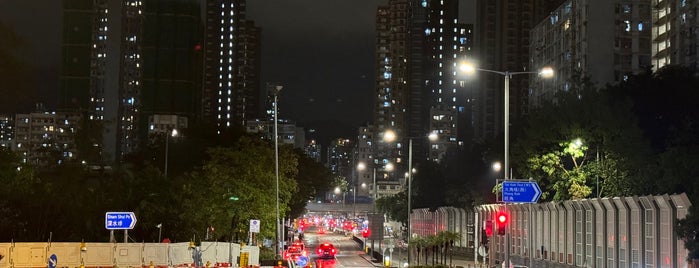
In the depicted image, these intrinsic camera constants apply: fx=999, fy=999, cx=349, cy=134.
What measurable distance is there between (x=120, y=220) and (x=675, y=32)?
10396 centimetres

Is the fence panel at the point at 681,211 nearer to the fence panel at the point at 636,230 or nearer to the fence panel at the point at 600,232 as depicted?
the fence panel at the point at 636,230

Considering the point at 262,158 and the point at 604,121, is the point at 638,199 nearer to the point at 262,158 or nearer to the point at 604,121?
the point at 604,121

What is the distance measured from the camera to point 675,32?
130000 mm

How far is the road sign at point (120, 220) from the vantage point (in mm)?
41188

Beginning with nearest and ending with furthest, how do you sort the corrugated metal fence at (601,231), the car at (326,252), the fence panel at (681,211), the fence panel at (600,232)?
the fence panel at (681,211) → the corrugated metal fence at (601,231) → the fence panel at (600,232) → the car at (326,252)

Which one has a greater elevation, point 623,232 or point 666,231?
point 666,231

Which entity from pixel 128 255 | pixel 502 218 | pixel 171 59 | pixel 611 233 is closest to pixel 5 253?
pixel 128 255

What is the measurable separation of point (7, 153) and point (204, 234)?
1703 centimetres

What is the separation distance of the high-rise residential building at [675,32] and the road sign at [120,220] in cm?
9227

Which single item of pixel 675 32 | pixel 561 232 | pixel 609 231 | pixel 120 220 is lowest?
pixel 561 232

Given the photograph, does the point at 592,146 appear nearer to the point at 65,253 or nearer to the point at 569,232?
the point at 569,232

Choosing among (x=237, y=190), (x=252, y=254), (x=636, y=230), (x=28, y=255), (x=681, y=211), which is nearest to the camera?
(x=28, y=255)

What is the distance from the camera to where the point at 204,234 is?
67.3m

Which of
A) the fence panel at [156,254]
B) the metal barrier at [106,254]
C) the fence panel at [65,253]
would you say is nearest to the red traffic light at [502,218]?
the metal barrier at [106,254]
